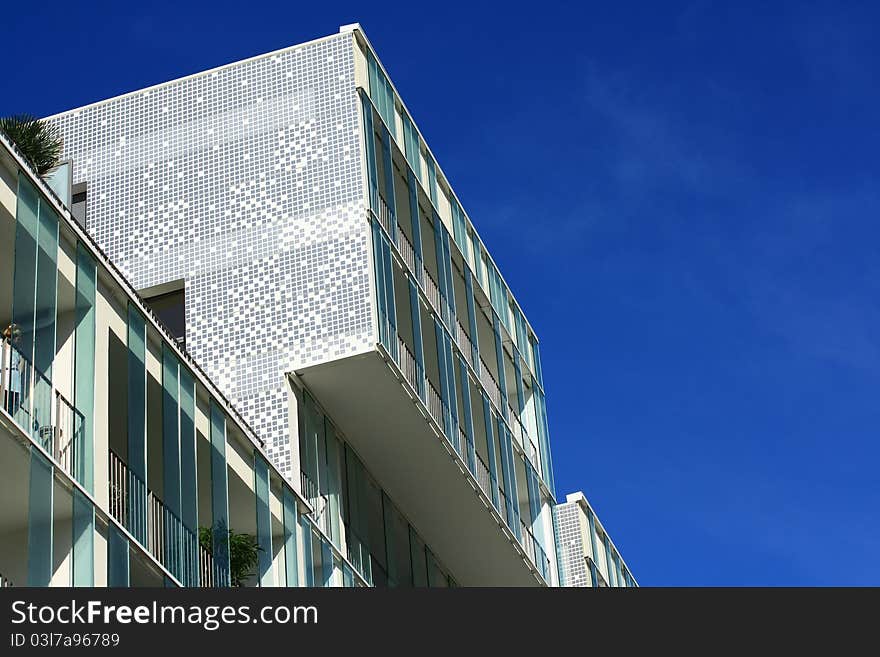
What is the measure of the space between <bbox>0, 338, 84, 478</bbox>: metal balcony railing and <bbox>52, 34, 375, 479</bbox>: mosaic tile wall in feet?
25.0

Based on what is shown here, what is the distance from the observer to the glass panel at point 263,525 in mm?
26641

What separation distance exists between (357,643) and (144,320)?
8951mm

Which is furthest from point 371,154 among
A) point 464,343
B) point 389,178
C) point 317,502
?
point 317,502

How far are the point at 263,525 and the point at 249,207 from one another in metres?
7.88

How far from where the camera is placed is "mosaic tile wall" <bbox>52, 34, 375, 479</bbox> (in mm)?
30766

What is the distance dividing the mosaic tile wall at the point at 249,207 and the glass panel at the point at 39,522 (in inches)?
345

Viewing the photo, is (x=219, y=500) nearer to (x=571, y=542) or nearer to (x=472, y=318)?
(x=472, y=318)

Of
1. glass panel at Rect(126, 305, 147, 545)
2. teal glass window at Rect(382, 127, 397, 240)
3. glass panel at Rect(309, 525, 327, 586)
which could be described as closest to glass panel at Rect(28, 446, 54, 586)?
glass panel at Rect(126, 305, 147, 545)

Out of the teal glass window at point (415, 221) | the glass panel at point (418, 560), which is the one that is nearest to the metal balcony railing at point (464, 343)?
the teal glass window at point (415, 221)

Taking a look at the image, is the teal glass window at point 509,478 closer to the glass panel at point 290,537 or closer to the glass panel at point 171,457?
the glass panel at point 290,537

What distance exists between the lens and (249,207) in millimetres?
32562

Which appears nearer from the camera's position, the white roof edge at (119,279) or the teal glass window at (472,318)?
the white roof edge at (119,279)

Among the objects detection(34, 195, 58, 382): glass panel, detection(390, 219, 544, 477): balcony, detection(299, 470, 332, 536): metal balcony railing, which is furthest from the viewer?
detection(390, 219, 544, 477): balcony

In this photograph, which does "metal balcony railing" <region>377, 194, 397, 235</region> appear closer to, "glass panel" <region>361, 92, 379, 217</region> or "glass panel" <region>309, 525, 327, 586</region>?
"glass panel" <region>361, 92, 379, 217</region>
